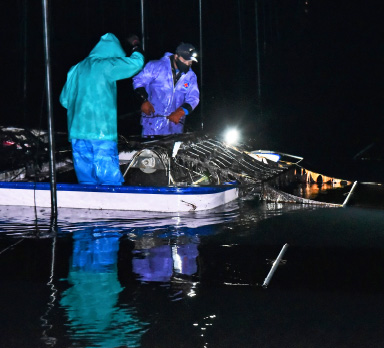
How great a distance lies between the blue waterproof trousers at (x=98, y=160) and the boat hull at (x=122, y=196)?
232 millimetres

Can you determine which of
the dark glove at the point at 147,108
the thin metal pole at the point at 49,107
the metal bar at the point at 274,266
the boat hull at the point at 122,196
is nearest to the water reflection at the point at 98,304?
the metal bar at the point at 274,266

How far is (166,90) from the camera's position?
991cm

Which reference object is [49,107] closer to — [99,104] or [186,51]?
[99,104]

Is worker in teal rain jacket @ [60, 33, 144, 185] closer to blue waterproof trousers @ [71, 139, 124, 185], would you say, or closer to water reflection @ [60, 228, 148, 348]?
blue waterproof trousers @ [71, 139, 124, 185]

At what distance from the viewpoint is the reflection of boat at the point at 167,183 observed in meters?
8.09

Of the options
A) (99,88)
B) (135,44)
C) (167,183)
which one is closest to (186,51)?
(135,44)

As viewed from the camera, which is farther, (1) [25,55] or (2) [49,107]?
(1) [25,55]

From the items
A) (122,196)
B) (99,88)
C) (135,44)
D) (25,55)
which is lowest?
(122,196)

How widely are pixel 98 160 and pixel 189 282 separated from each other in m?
3.43

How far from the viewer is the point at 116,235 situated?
6875 millimetres

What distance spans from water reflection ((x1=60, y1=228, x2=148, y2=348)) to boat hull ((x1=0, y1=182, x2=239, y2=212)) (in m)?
1.66

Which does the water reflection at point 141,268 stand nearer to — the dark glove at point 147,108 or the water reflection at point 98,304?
the water reflection at point 98,304

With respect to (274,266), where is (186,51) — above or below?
above

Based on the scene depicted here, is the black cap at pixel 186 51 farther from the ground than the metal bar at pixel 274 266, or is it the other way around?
the black cap at pixel 186 51
